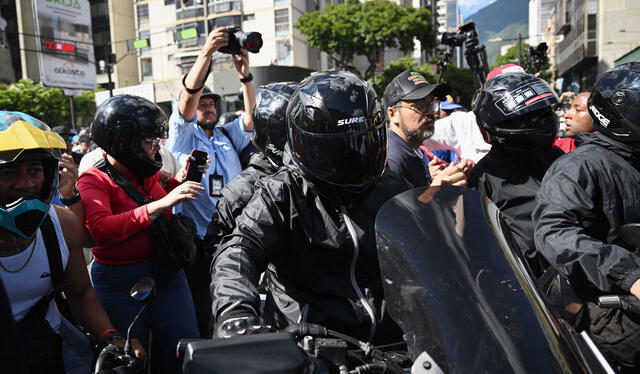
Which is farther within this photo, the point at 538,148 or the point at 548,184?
the point at 538,148

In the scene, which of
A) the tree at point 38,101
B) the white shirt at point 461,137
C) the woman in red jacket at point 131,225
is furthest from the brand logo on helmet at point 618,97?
the tree at point 38,101

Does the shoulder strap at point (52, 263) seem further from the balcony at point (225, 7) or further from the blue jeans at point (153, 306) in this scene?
the balcony at point (225, 7)

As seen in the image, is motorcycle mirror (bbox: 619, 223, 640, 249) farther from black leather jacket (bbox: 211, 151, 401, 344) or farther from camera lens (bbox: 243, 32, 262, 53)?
camera lens (bbox: 243, 32, 262, 53)

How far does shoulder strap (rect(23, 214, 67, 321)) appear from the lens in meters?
2.12

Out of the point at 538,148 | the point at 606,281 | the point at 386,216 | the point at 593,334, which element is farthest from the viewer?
the point at 538,148

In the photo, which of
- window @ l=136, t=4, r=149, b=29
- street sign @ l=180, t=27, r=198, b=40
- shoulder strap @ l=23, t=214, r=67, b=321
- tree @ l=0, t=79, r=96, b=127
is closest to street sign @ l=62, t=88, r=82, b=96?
tree @ l=0, t=79, r=96, b=127

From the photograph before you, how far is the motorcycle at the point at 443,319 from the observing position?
0.96 metres

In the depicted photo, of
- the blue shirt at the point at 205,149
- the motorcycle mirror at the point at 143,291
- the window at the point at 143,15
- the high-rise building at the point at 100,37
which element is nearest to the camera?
the motorcycle mirror at the point at 143,291

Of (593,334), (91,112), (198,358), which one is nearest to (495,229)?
(198,358)

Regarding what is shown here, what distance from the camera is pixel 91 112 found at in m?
41.2

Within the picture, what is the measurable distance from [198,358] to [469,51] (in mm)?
5348

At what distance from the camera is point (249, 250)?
1688 millimetres

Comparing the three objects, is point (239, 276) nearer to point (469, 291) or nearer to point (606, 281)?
point (469, 291)

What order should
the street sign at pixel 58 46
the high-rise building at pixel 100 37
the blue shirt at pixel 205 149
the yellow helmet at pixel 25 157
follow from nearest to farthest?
the yellow helmet at pixel 25 157, the blue shirt at pixel 205 149, the street sign at pixel 58 46, the high-rise building at pixel 100 37
